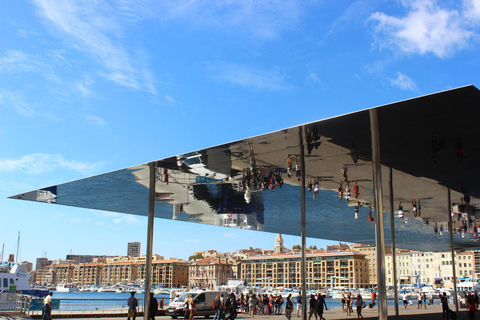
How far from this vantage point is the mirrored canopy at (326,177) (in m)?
12.8

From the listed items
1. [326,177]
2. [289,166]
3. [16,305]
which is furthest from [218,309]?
[16,305]

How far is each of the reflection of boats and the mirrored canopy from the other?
20.8 metres

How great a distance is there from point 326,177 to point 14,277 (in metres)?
34.2

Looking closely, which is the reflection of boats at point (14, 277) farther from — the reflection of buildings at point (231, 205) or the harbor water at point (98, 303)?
the reflection of buildings at point (231, 205)

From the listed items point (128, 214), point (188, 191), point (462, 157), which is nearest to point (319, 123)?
point (462, 157)

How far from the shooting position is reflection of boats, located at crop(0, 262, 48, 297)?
1670 inches

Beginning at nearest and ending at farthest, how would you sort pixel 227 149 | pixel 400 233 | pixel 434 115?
pixel 434 115
pixel 227 149
pixel 400 233

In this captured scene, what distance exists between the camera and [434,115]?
11984 mm

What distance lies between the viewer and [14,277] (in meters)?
43.8

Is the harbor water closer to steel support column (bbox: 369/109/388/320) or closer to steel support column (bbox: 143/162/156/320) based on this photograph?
steel support column (bbox: 143/162/156/320)

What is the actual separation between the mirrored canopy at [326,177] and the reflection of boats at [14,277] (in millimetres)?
20794

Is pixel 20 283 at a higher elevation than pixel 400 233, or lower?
lower

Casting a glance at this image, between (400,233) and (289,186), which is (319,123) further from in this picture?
(400,233)

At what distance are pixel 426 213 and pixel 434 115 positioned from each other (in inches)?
666
